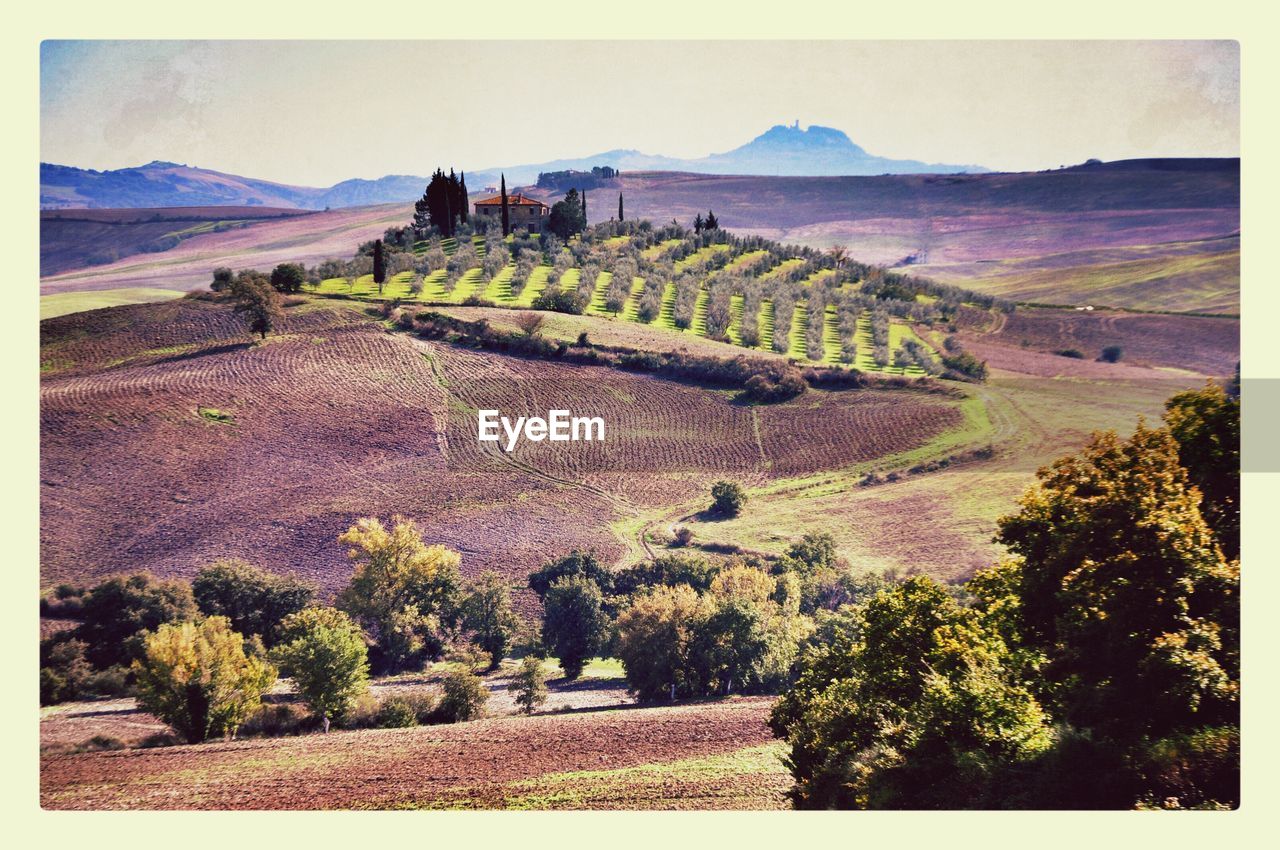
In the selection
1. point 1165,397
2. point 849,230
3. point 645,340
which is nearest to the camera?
point 1165,397

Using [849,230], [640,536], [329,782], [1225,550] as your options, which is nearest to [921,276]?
[849,230]

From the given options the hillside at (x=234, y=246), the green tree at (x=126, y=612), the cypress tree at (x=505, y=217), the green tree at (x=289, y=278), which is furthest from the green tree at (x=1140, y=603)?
the green tree at (x=289, y=278)

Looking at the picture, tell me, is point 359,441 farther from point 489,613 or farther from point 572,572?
point 572,572

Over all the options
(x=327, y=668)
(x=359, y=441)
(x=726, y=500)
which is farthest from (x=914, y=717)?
(x=359, y=441)

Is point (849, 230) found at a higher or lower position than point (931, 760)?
higher

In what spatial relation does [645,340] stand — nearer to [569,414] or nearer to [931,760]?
[569,414]
